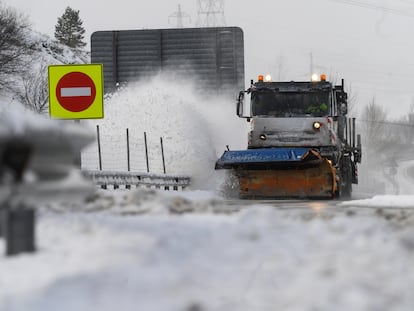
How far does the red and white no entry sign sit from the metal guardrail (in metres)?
4.11

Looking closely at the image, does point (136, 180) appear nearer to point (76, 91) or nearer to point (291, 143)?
point (291, 143)

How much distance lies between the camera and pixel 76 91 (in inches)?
517

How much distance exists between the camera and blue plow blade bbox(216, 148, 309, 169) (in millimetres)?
17016

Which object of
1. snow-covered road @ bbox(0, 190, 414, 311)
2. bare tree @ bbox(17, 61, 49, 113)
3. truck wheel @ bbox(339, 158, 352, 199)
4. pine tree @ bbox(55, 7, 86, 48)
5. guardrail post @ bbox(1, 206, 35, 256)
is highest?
pine tree @ bbox(55, 7, 86, 48)

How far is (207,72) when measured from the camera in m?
27.6

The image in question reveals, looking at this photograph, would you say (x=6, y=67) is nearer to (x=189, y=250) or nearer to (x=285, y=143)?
(x=285, y=143)

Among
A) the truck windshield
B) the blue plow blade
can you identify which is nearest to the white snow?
the blue plow blade

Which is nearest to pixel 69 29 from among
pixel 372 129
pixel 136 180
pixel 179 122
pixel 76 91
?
pixel 372 129

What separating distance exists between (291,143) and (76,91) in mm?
6767

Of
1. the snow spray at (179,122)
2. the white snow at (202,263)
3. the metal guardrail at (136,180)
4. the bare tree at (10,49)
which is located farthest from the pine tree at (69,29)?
the white snow at (202,263)

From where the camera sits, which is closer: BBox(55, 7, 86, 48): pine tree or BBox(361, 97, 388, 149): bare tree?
BBox(361, 97, 388, 149): bare tree

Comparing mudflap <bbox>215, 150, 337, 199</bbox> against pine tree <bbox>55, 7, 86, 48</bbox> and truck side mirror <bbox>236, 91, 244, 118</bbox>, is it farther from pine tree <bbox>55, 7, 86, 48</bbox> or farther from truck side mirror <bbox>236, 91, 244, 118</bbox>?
pine tree <bbox>55, 7, 86, 48</bbox>

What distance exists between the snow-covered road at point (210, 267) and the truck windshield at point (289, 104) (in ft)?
42.5

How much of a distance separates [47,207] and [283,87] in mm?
12165
